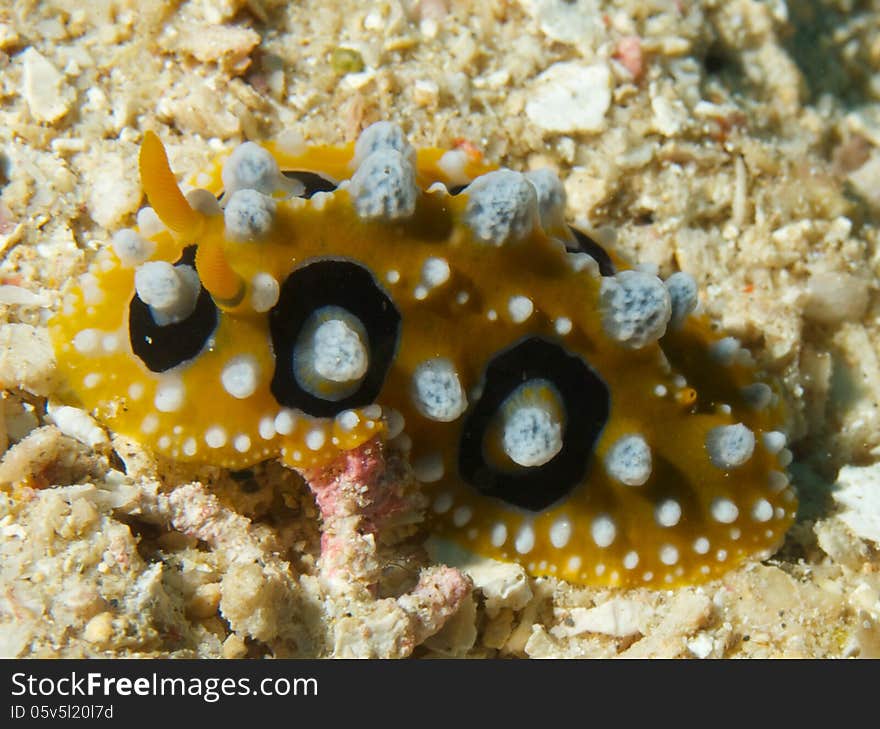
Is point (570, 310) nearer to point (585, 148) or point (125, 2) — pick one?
point (585, 148)

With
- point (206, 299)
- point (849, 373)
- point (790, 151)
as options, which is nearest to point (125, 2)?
point (206, 299)

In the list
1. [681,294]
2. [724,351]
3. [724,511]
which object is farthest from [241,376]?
[724,351]

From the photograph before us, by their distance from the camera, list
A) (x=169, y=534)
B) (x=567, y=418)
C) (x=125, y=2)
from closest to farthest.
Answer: (x=169, y=534)
(x=567, y=418)
(x=125, y=2)

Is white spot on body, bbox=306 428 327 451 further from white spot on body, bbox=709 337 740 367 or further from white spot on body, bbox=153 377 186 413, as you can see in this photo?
white spot on body, bbox=709 337 740 367

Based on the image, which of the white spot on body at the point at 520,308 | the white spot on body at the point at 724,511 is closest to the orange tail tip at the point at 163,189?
the white spot on body at the point at 520,308

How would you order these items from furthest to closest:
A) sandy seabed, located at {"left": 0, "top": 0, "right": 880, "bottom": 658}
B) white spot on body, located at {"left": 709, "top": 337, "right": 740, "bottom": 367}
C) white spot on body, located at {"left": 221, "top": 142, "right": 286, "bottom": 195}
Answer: white spot on body, located at {"left": 709, "top": 337, "right": 740, "bottom": 367} < white spot on body, located at {"left": 221, "top": 142, "right": 286, "bottom": 195} < sandy seabed, located at {"left": 0, "top": 0, "right": 880, "bottom": 658}

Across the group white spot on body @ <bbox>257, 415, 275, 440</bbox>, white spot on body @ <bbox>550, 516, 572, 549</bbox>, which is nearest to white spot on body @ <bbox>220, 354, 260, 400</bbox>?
white spot on body @ <bbox>257, 415, 275, 440</bbox>
